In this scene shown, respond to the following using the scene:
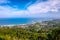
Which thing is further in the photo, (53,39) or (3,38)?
(53,39)

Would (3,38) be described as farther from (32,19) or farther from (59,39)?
(32,19)

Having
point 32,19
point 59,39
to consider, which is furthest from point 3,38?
point 32,19

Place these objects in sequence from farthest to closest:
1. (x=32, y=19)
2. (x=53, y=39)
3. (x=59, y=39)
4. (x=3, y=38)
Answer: (x=32, y=19) → (x=53, y=39) → (x=59, y=39) → (x=3, y=38)

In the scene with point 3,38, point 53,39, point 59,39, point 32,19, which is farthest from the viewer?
point 32,19

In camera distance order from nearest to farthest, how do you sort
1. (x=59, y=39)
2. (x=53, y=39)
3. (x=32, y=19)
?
(x=59, y=39) < (x=53, y=39) < (x=32, y=19)

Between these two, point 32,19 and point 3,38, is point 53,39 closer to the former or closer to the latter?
point 3,38

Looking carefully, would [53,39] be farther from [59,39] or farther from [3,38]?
[3,38]

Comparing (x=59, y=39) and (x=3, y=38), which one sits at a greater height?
(x=3, y=38)

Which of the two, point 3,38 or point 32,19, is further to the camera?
point 32,19
